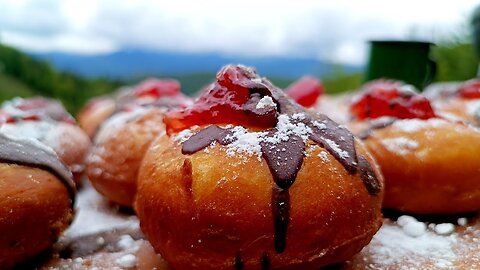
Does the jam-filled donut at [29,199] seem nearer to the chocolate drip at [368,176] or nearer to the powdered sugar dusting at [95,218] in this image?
the powdered sugar dusting at [95,218]

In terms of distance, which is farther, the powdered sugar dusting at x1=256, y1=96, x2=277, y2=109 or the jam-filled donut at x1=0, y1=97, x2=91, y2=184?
the jam-filled donut at x1=0, y1=97, x2=91, y2=184

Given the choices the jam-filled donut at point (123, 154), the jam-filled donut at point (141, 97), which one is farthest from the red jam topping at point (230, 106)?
the jam-filled donut at point (141, 97)

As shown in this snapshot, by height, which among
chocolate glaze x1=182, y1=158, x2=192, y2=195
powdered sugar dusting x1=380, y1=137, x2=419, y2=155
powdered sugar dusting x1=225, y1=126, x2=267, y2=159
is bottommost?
powdered sugar dusting x1=380, y1=137, x2=419, y2=155

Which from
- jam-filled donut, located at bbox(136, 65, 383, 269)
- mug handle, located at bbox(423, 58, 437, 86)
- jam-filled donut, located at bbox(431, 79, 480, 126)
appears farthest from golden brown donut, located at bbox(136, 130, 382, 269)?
mug handle, located at bbox(423, 58, 437, 86)

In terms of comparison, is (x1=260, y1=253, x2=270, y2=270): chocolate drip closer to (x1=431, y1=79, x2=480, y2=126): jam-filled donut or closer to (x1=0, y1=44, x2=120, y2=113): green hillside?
(x1=431, y1=79, x2=480, y2=126): jam-filled donut

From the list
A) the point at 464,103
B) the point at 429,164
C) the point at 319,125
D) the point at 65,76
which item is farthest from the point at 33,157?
the point at 65,76

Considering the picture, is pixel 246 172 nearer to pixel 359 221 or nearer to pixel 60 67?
pixel 359 221
